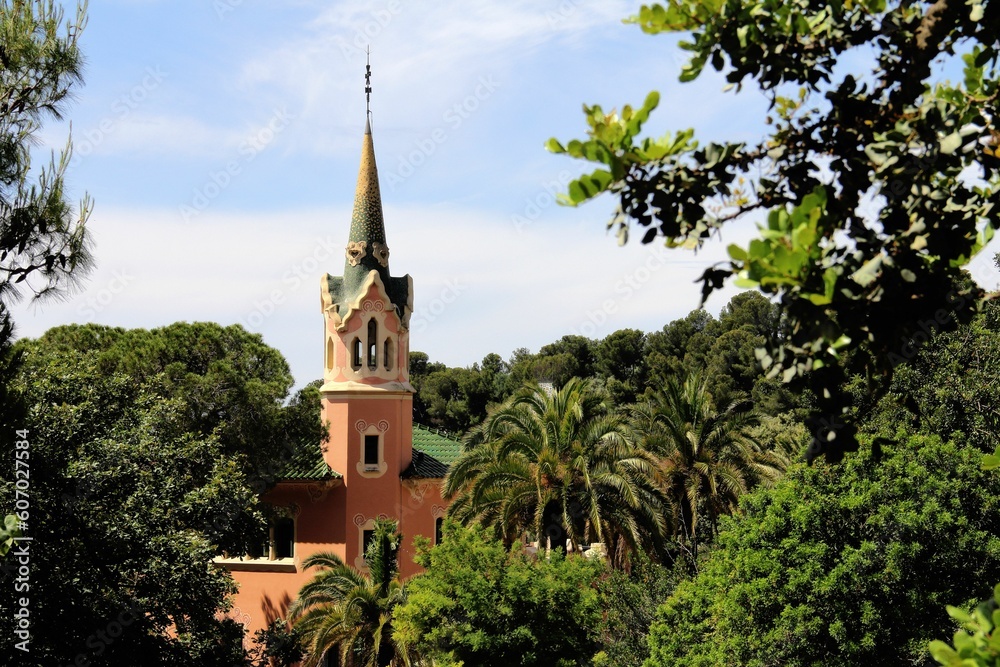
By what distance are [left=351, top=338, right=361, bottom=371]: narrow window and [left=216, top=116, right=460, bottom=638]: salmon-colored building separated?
0.11ft

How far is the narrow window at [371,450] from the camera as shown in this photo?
30969 mm

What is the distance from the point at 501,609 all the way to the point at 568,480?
12.5ft

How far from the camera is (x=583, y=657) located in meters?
18.6

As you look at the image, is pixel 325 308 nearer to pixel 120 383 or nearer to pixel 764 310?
pixel 120 383

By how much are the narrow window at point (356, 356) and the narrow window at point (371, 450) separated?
2145 millimetres

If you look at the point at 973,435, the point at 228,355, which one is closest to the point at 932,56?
the point at 973,435

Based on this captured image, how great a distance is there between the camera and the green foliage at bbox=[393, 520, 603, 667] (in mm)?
18094

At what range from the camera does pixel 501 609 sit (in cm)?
1795

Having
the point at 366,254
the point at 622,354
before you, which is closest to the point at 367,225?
the point at 366,254

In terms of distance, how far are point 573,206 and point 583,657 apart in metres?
16.4

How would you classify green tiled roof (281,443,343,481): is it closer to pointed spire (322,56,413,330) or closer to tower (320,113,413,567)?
tower (320,113,413,567)

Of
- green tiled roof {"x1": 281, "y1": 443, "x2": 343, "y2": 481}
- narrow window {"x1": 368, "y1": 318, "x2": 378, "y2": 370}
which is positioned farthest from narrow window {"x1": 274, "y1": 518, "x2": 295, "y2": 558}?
narrow window {"x1": 368, "y1": 318, "x2": 378, "y2": 370}

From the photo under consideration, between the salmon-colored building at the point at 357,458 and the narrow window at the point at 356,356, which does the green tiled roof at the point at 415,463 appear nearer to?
the salmon-colored building at the point at 357,458

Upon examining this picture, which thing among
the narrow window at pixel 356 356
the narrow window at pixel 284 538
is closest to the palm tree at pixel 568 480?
the narrow window at pixel 356 356
